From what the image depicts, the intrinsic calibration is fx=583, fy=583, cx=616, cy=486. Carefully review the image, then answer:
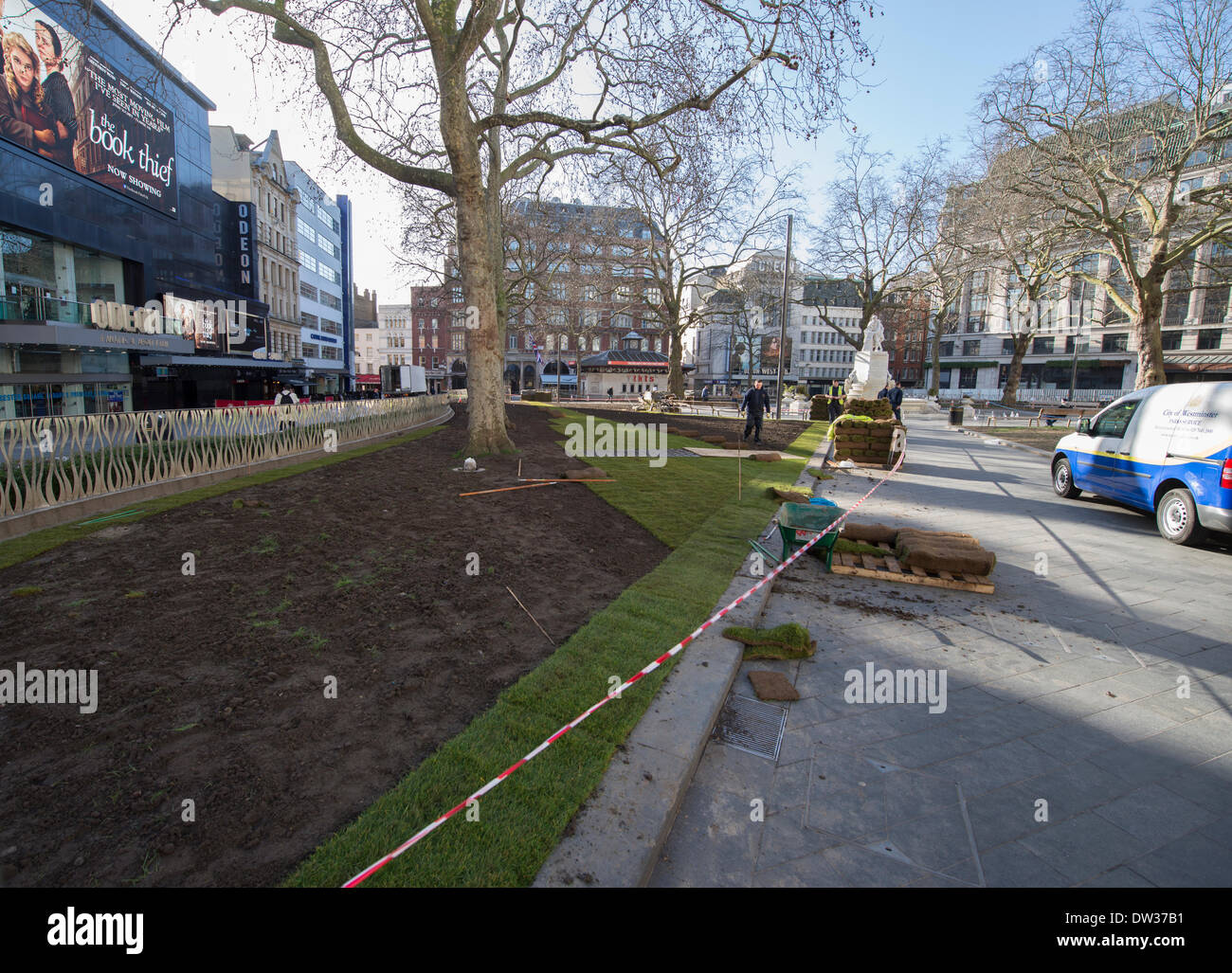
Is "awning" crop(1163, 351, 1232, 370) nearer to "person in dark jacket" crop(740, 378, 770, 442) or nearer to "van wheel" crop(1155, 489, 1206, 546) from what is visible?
"person in dark jacket" crop(740, 378, 770, 442)

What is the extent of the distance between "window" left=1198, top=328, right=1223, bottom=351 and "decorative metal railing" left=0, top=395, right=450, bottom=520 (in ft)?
242

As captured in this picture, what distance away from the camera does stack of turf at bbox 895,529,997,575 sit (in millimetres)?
6477

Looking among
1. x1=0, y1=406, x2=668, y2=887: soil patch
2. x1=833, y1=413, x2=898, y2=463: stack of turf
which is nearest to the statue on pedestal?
x1=833, y1=413, x2=898, y2=463: stack of turf

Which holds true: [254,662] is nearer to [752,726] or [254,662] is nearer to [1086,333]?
[752,726]

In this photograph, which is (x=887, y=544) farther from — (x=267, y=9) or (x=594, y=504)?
(x=267, y=9)

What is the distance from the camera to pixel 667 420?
27.0 metres

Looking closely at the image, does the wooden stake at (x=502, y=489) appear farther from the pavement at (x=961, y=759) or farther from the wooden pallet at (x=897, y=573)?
the wooden pallet at (x=897, y=573)

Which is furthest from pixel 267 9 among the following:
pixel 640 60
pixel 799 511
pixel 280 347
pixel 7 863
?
pixel 280 347

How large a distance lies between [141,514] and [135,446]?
2.80 metres

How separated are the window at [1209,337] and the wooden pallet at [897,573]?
2770 inches

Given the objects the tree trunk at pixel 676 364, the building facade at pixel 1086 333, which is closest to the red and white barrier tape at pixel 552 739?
A: the tree trunk at pixel 676 364

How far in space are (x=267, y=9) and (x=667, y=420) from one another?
19114 mm

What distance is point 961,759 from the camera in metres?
3.47

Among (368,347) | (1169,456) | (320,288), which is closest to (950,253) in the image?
(1169,456)
